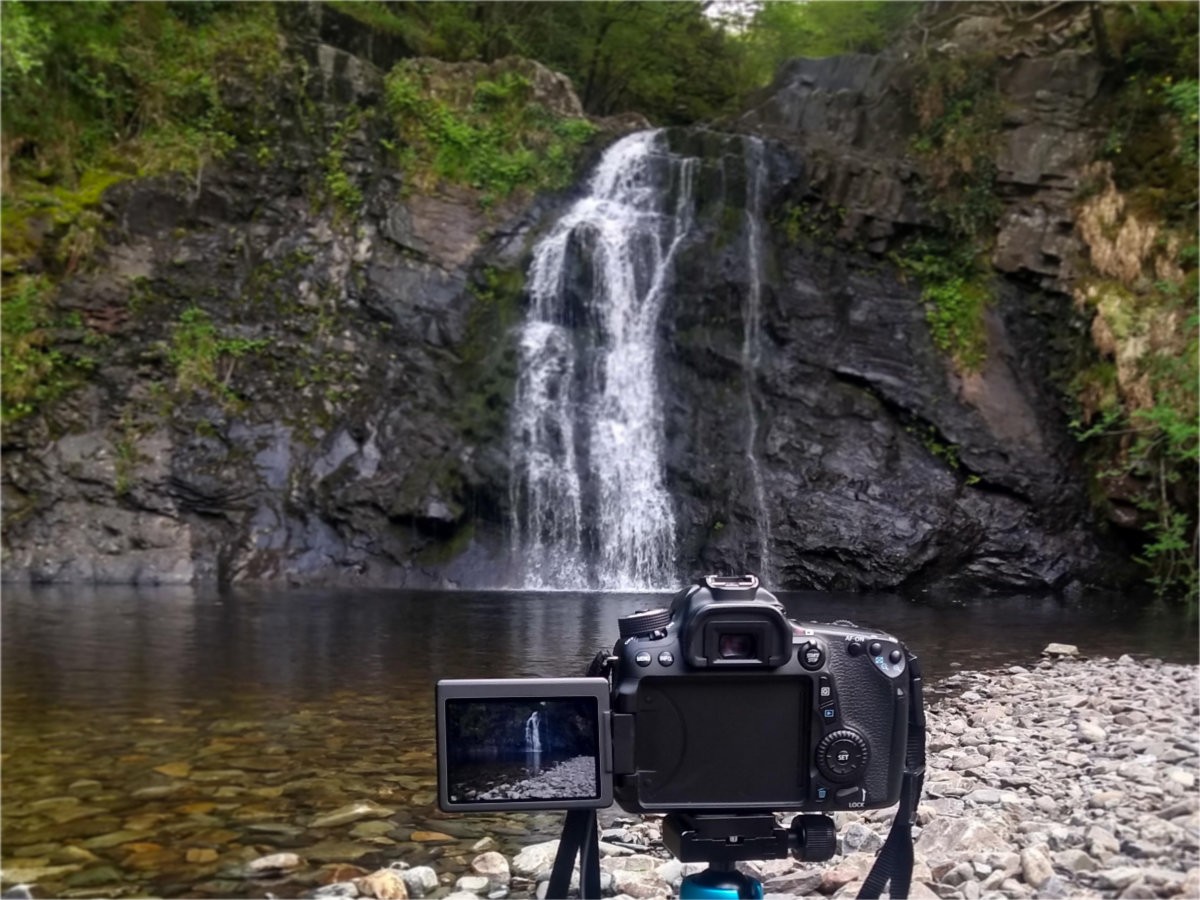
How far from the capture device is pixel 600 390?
527 inches

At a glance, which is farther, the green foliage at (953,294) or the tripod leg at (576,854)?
the green foliage at (953,294)

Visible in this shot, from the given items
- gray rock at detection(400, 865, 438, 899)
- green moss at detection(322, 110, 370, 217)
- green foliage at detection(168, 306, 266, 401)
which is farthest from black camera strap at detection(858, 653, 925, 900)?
green moss at detection(322, 110, 370, 217)

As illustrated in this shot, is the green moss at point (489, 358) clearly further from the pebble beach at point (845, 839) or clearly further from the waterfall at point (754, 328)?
the pebble beach at point (845, 839)

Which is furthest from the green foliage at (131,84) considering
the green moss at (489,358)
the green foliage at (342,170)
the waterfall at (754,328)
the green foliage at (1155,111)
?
the green foliage at (1155,111)

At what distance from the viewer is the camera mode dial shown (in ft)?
6.39

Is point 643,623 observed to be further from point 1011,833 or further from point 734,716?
point 1011,833

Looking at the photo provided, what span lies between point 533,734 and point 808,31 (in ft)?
70.4

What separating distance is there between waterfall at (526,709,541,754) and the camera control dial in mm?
524

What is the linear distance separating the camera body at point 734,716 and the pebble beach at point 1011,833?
3.81 ft

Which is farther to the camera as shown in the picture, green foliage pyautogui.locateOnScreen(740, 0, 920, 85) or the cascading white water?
green foliage pyautogui.locateOnScreen(740, 0, 920, 85)

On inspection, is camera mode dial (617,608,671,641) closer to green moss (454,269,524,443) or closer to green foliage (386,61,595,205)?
green moss (454,269,524,443)

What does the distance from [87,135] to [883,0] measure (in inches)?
572

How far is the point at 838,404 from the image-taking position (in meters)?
12.8

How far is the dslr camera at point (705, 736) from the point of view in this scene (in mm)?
1816
